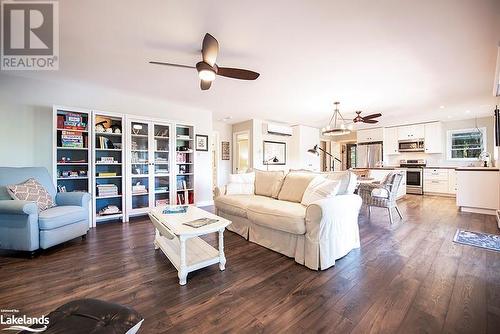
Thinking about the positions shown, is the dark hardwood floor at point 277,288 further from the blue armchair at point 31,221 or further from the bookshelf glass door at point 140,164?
the bookshelf glass door at point 140,164

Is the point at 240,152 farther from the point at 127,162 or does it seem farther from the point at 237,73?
the point at 237,73

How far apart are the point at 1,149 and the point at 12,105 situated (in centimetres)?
66

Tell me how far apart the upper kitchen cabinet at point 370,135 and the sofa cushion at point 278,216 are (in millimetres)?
6198

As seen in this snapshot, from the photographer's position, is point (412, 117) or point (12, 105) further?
point (412, 117)

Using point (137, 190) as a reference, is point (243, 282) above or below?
below

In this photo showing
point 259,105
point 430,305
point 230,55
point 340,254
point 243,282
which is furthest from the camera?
point 259,105

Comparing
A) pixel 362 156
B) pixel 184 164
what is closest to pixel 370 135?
pixel 362 156

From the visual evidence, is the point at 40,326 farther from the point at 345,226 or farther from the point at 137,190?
the point at 137,190

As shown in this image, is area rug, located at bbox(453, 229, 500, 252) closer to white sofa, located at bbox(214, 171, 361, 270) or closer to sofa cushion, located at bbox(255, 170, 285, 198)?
white sofa, located at bbox(214, 171, 361, 270)

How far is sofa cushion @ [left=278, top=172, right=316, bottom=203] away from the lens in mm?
2859

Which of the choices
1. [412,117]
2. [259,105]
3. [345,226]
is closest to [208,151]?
[259,105]

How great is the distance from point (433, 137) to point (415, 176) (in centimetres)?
125

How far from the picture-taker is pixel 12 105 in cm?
307

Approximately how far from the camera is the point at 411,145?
6586mm
